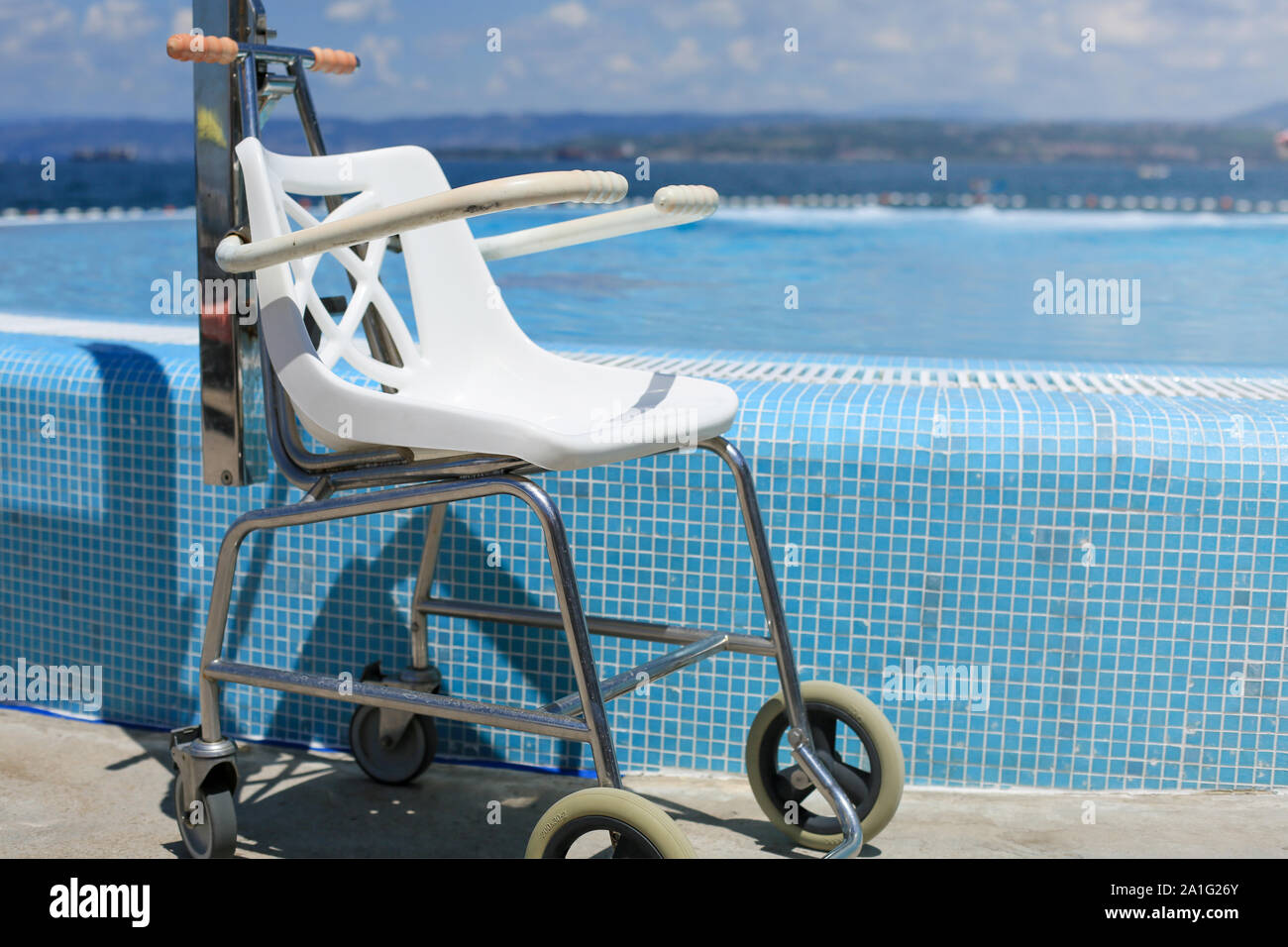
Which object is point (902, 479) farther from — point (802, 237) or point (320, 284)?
point (802, 237)

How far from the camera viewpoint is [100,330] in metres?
3.03

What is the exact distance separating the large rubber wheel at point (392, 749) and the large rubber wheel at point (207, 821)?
0.44 meters

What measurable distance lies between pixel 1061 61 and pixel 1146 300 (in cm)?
4247

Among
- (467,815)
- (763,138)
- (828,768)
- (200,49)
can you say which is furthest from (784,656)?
(763,138)

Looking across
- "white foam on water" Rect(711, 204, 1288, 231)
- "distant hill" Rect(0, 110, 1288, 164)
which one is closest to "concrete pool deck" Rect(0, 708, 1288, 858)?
"white foam on water" Rect(711, 204, 1288, 231)

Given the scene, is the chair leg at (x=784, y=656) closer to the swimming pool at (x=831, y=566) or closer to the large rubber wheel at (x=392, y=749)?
the swimming pool at (x=831, y=566)

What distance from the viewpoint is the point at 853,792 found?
2.12 meters

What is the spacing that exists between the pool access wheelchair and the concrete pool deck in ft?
0.32

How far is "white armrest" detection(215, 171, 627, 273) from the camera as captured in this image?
1452 mm

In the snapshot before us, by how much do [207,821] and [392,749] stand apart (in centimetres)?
49

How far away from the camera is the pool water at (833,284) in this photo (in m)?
5.65

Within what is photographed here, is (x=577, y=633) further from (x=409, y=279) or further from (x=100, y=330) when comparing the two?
(x=100, y=330)

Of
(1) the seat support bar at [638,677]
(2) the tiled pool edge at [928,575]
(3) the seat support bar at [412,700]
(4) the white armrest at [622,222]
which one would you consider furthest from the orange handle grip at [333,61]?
(1) the seat support bar at [638,677]

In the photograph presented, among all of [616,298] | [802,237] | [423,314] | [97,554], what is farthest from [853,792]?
[802,237]
